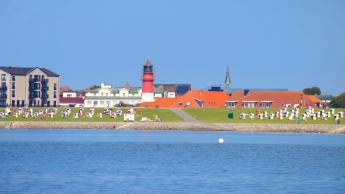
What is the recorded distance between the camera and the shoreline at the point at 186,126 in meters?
124

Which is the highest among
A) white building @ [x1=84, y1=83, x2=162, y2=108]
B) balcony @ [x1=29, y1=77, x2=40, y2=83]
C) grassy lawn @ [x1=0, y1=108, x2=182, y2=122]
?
balcony @ [x1=29, y1=77, x2=40, y2=83]

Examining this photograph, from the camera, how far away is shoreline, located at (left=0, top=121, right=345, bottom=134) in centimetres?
12412

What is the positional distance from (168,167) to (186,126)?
216ft

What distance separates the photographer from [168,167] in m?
63.0

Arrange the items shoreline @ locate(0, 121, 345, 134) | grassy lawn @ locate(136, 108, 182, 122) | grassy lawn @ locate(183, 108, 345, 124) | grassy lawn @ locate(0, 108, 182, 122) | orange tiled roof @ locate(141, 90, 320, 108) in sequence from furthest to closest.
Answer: orange tiled roof @ locate(141, 90, 320, 108) < grassy lawn @ locate(0, 108, 182, 122) < grassy lawn @ locate(136, 108, 182, 122) < grassy lawn @ locate(183, 108, 345, 124) < shoreline @ locate(0, 121, 345, 134)

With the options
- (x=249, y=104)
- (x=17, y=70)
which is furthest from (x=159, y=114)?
(x=17, y=70)

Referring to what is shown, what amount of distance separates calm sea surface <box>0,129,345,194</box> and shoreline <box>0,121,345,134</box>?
1104 inches

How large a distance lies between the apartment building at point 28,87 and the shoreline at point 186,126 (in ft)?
125

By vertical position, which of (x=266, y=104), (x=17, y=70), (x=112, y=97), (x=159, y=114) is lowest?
(x=159, y=114)

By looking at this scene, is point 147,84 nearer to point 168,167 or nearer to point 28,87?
point 28,87

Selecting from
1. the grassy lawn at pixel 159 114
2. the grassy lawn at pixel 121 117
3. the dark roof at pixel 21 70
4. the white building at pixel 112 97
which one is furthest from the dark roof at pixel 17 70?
the grassy lawn at pixel 159 114

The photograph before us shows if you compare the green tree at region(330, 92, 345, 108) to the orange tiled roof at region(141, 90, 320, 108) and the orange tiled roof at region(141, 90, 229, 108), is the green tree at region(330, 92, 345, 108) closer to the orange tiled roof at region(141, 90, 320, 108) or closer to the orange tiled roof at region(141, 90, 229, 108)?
the orange tiled roof at region(141, 90, 320, 108)

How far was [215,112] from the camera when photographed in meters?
140

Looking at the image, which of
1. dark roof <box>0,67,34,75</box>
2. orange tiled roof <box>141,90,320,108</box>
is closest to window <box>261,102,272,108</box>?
orange tiled roof <box>141,90,320,108</box>
